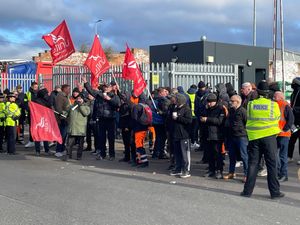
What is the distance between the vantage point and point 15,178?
992 cm

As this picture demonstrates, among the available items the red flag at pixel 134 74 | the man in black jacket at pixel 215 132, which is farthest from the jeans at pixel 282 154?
the red flag at pixel 134 74

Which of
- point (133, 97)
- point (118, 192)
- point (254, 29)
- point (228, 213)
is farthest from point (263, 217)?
point (254, 29)

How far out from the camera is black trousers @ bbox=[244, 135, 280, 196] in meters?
7.91

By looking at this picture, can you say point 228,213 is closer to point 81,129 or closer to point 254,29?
point 81,129

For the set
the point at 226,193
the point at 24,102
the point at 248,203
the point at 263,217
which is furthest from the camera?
the point at 24,102

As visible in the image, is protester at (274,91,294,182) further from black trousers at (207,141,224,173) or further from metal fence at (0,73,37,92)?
metal fence at (0,73,37,92)

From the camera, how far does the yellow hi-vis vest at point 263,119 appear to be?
7.93m

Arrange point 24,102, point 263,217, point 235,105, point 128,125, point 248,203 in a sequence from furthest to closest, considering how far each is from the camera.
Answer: point 24,102 → point 128,125 → point 235,105 → point 248,203 → point 263,217

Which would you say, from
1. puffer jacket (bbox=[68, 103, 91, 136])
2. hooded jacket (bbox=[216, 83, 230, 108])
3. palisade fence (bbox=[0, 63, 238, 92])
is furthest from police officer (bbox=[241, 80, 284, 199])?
palisade fence (bbox=[0, 63, 238, 92])

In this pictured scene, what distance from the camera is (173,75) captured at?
55.5ft

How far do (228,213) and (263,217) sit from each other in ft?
1.66

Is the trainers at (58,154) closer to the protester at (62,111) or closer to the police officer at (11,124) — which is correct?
the protester at (62,111)

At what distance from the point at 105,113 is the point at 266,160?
5237 millimetres

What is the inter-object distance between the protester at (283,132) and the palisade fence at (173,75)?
7439 mm
